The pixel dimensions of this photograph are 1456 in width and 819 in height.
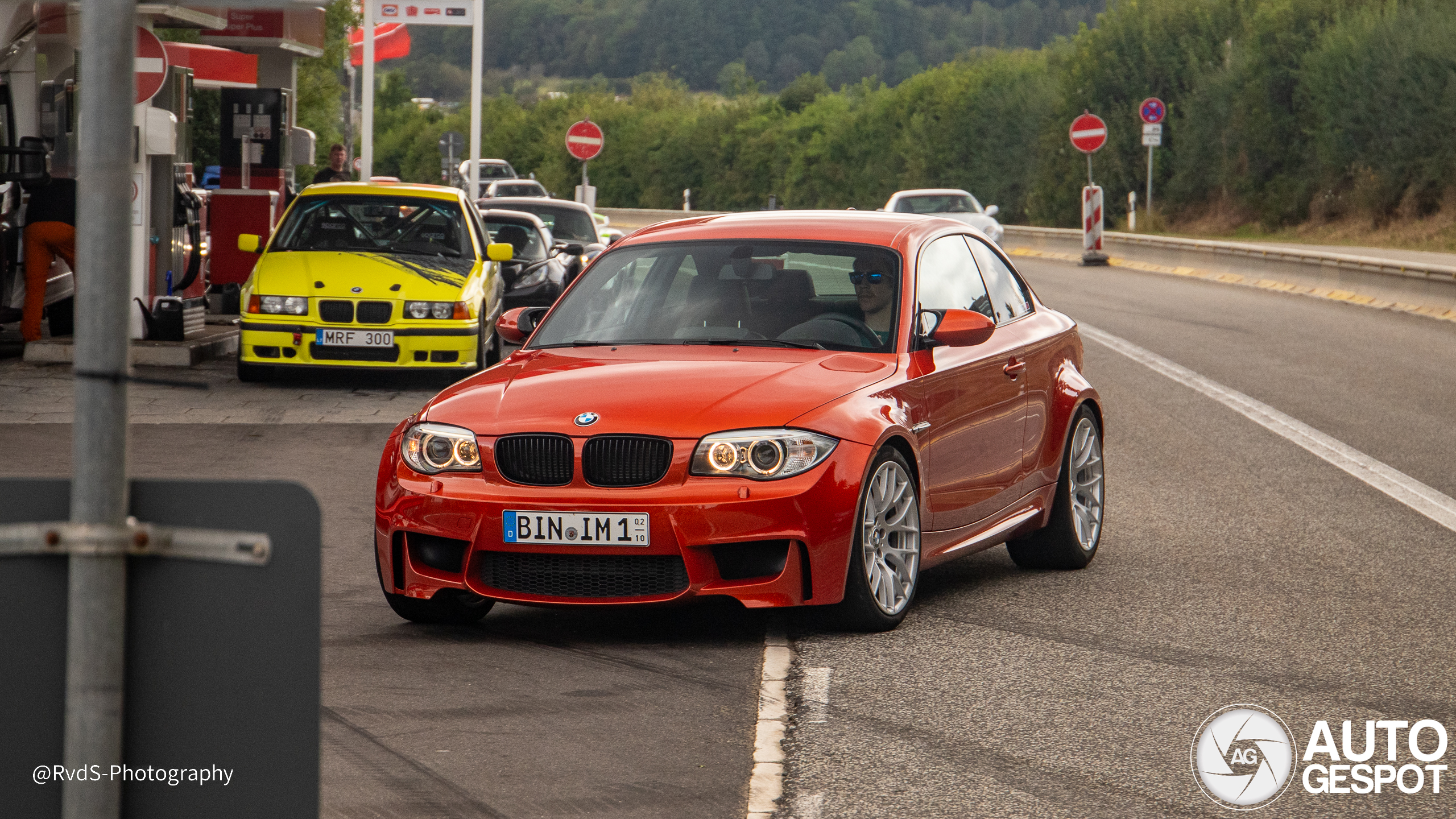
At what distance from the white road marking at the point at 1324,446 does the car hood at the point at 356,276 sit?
595 centimetres

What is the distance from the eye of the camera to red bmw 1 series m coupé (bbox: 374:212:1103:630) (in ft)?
20.3

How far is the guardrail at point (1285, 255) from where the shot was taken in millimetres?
24328

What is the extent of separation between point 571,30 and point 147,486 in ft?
578

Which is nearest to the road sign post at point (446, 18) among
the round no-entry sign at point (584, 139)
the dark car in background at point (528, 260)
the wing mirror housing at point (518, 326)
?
the dark car in background at point (528, 260)

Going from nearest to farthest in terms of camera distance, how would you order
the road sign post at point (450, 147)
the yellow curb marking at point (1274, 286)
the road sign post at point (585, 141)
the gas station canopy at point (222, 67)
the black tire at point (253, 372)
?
1. the black tire at point (253, 372)
2. the yellow curb marking at point (1274, 286)
3. the gas station canopy at point (222, 67)
4. the road sign post at point (585, 141)
5. the road sign post at point (450, 147)

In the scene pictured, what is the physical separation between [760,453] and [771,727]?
1228 millimetres

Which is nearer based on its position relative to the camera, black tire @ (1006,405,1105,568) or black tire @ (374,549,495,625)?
black tire @ (374,549,495,625)

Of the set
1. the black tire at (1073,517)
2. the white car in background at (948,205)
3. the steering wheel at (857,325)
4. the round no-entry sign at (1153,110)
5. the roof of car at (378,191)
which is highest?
the round no-entry sign at (1153,110)

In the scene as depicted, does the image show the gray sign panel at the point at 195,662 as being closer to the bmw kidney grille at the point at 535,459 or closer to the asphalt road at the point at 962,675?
the asphalt road at the point at 962,675

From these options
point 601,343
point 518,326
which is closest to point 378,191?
point 518,326

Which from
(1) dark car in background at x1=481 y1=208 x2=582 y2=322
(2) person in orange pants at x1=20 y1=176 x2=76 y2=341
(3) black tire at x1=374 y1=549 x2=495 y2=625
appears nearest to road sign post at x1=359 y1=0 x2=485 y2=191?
(1) dark car in background at x1=481 y1=208 x2=582 y2=322

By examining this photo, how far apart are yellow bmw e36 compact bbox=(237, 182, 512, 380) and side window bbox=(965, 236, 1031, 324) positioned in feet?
23.1

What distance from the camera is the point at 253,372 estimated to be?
15.0 meters

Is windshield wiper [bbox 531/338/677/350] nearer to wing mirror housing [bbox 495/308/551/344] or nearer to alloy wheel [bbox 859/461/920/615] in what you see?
wing mirror housing [bbox 495/308/551/344]
